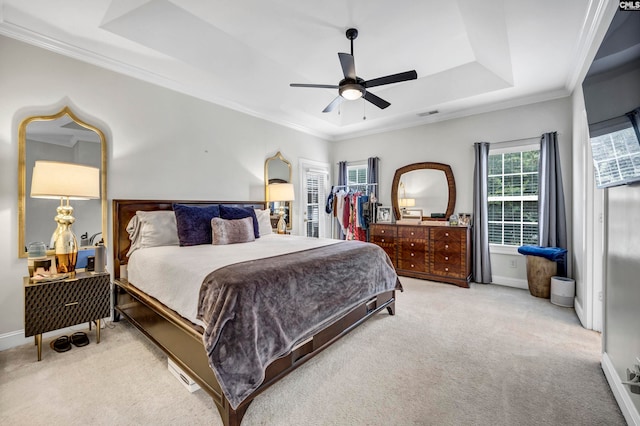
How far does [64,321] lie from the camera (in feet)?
7.80

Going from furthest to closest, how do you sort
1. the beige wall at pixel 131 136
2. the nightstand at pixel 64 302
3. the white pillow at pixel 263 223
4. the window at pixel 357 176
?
the window at pixel 357 176
the white pillow at pixel 263 223
the beige wall at pixel 131 136
the nightstand at pixel 64 302

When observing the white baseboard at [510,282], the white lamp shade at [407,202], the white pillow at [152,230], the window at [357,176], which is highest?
the window at [357,176]

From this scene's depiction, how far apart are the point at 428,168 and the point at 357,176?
5.29 ft

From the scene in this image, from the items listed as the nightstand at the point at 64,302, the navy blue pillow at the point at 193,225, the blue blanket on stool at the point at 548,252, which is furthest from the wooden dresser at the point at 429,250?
the nightstand at the point at 64,302

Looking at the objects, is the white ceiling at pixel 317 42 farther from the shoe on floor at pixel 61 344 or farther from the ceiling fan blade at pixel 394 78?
the shoe on floor at pixel 61 344

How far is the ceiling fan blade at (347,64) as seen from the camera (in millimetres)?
2389

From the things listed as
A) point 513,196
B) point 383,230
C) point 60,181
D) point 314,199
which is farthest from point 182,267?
point 513,196

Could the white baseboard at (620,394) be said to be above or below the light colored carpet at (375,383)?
above

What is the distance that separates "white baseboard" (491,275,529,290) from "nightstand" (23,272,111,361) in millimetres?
5111

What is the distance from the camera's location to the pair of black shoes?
8.07 feet

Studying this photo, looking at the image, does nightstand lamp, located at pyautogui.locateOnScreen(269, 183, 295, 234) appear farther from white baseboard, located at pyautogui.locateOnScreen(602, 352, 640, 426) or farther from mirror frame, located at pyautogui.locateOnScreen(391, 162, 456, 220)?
white baseboard, located at pyautogui.locateOnScreen(602, 352, 640, 426)

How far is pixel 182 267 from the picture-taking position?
2.12 meters

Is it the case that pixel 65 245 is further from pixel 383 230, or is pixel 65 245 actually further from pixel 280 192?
pixel 383 230

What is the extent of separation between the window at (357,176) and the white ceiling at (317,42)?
1.94 meters
